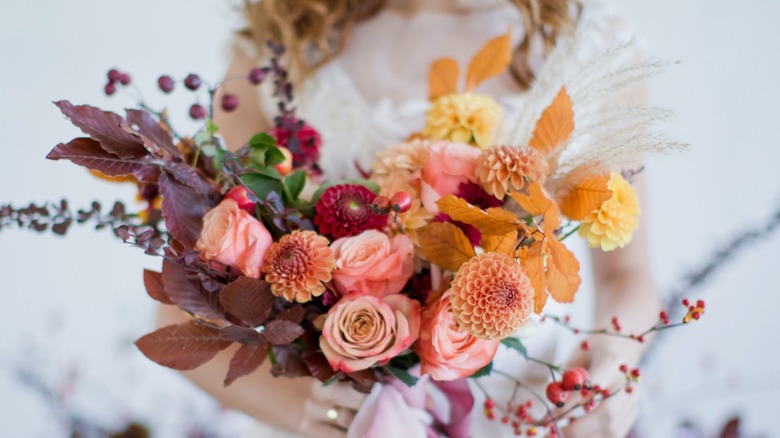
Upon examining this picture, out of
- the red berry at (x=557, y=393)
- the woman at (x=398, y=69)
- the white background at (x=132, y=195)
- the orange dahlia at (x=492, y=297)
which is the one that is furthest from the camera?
the white background at (x=132, y=195)

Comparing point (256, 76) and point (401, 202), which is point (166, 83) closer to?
point (256, 76)

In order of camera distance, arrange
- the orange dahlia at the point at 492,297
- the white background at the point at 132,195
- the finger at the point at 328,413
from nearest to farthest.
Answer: the orange dahlia at the point at 492,297
the finger at the point at 328,413
the white background at the point at 132,195

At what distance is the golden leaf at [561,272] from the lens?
0.38 meters

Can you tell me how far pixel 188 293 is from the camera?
0.41 m

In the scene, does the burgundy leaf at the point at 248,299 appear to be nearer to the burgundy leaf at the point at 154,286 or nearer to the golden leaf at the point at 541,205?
the burgundy leaf at the point at 154,286

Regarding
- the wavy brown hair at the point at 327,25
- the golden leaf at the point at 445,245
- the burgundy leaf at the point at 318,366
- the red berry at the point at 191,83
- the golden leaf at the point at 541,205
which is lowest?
the burgundy leaf at the point at 318,366

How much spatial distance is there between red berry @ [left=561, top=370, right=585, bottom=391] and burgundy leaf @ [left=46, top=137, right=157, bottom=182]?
0.34 meters

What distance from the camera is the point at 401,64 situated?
0.92 m

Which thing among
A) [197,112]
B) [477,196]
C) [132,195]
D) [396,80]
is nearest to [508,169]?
[477,196]

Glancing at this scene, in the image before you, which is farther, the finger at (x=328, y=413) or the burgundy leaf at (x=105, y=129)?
the finger at (x=328, y=413)

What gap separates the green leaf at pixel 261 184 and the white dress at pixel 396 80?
1.25ft

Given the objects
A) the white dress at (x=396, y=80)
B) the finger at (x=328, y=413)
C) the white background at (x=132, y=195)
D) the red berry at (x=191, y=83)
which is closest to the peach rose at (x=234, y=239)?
the red berry at (x=191, y=83)

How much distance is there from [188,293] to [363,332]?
13cm

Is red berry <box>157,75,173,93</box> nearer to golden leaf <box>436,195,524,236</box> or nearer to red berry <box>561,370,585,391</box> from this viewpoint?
golden leaf <box>436,195,524,236</box>
